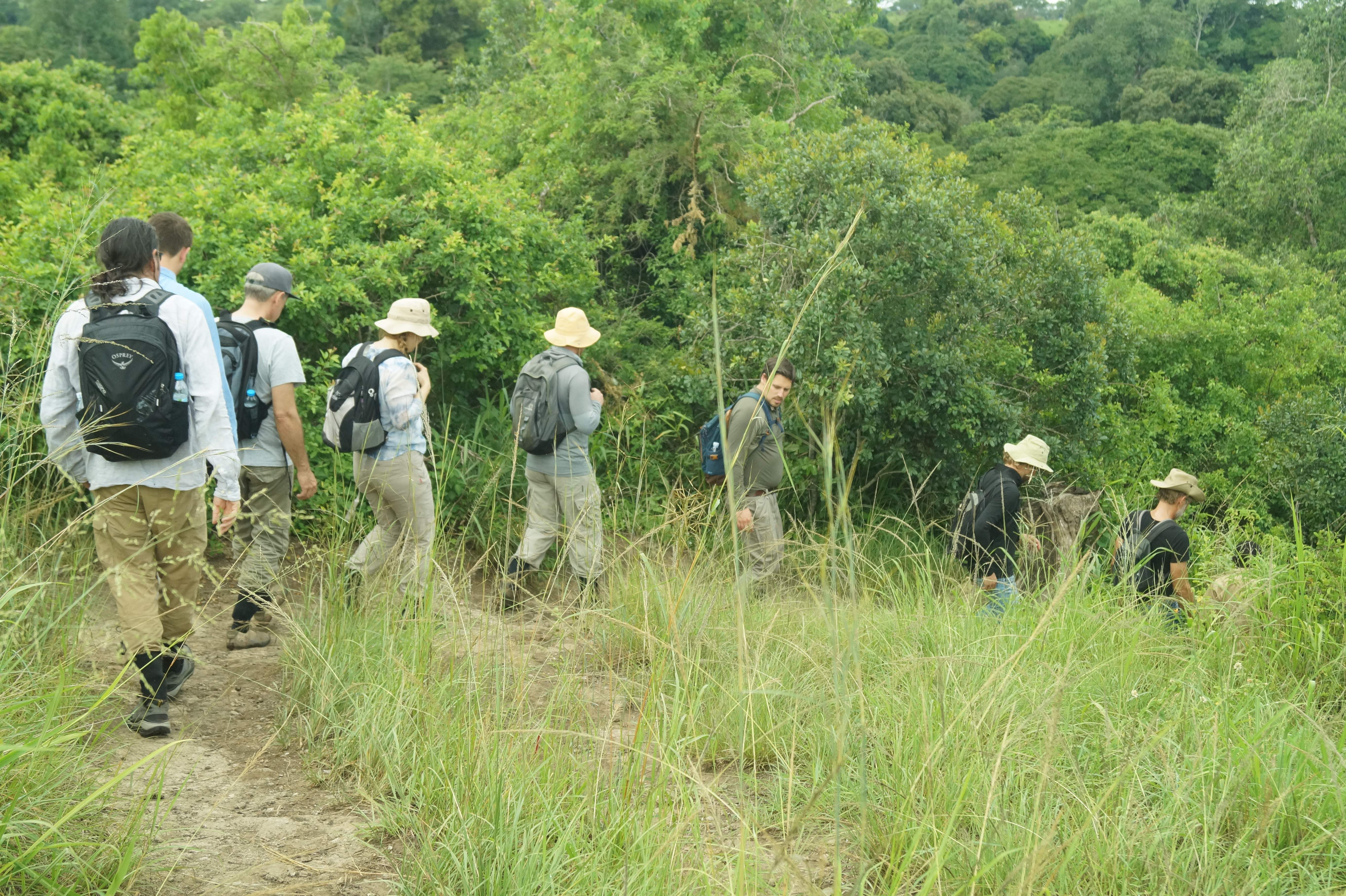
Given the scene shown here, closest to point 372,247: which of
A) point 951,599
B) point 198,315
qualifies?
point 198,315

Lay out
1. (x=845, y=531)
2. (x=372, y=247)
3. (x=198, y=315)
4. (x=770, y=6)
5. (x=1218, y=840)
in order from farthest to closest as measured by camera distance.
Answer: (x=770, y=6) < (x=372, y=247) < (x=198, y=315) < (x=1218, y=840) < (x=845, y=531)

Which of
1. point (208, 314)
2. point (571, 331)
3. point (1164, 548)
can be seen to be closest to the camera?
point (208, 314)

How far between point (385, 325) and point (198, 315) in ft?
4.63

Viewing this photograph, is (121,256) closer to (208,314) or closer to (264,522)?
(208,314)

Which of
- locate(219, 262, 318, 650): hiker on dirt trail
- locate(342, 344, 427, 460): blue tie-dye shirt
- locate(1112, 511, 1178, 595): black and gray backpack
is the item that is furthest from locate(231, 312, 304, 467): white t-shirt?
locate(1112, 511, 1178, 595): black and gray backpack

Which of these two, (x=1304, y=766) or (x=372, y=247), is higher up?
(x=372, y=247)

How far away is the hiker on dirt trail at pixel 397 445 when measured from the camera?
4855mm

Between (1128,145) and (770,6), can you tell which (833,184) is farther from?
(1128,145)

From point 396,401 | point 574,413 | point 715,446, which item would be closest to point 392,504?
point 396,401

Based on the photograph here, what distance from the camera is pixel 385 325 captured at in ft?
16.3

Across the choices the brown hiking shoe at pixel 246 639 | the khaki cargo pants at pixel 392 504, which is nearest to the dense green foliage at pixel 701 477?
the khaki cargo pants at pixel 392 504

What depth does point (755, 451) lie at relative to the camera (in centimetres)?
612

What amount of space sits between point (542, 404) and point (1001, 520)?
8.48ft

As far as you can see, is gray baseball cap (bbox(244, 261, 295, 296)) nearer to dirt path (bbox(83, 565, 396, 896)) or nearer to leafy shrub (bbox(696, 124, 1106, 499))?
dirt path (bbox(83, 565, 396, 896))
